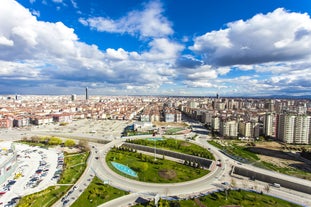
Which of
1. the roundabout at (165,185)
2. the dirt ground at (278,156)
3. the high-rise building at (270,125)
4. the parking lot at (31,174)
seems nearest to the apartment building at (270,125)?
the high-rise building at (270,125)

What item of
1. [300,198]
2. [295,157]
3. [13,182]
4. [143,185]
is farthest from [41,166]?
[295,157]

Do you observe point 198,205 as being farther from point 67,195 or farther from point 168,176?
point 67,195

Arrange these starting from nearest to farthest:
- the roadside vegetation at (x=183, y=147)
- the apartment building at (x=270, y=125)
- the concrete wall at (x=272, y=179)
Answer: the concrete wall at (x=272, y=179), the roadside vegetation at (x=183, y=147), the apartment building at (x=270, y=125)

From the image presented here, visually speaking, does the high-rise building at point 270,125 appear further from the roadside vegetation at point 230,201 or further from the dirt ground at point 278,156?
the roadside vegetation at point 230,201

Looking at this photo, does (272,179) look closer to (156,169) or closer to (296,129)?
(156,169)

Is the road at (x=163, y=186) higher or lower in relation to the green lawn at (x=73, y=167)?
higher

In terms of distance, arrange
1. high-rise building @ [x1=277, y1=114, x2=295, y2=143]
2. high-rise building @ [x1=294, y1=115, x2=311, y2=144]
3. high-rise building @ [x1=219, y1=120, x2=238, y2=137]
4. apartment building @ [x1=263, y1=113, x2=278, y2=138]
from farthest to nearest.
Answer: high-rise building @ [x1=219, y1=120, x2=238, y2=137], apartment building @ [x1=263, y1=113, x2=278, y2=138], high-rise building @ [x1=277, y1=114, x2=295, y2=143], high-rise building @ [x1=294, y1=115, x2=311, y2=144]

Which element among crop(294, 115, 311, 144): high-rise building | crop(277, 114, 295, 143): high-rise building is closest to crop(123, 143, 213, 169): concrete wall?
crop(277, 114, 295, 143): high-rise building

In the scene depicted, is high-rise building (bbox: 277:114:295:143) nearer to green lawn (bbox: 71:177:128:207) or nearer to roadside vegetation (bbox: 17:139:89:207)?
green lawn (bbox: 71:177:128:207)
